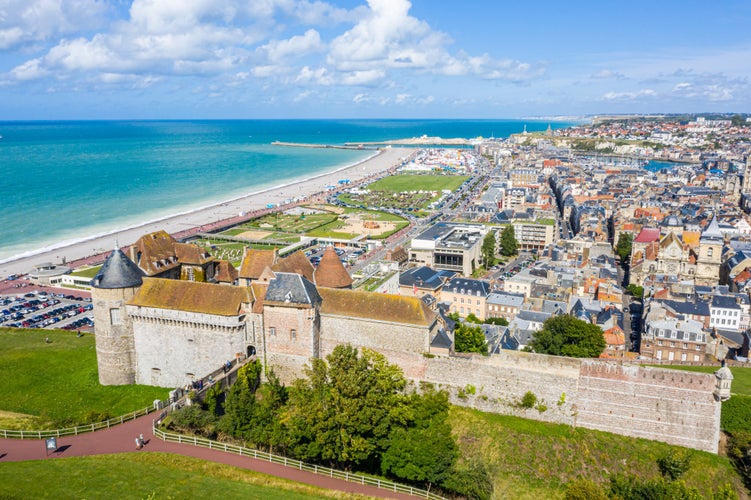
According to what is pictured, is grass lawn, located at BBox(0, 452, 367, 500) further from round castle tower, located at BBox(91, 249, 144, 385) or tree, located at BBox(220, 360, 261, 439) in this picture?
round castle tower, located at BBox(91, 249, 144, 385)

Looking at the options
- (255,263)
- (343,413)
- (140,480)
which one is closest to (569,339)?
(343,413)

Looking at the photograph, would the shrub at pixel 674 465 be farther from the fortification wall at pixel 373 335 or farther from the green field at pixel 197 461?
the fortification wall at pixel 373 335

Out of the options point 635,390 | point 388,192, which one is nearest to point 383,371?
point 635,390

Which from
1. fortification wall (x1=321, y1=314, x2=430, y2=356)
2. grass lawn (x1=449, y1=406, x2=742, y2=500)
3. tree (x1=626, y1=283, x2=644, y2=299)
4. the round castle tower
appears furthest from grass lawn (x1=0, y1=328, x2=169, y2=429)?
tree (x1=626, y1=283, x2=644, y2=299)

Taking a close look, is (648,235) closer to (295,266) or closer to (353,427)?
(295,266)

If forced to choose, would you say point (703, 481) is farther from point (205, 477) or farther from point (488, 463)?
point (205, 477)

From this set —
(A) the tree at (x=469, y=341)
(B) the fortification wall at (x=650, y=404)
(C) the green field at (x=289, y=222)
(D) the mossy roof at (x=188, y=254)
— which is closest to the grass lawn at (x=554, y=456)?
(B) the fortification wall at (x=650, y=404)

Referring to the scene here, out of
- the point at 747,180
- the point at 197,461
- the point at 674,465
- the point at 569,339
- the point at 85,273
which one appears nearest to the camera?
the point at 197,461
